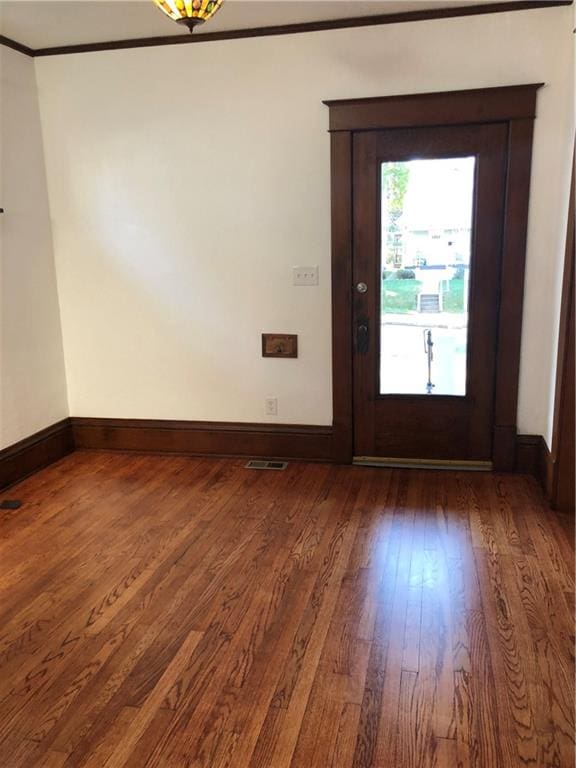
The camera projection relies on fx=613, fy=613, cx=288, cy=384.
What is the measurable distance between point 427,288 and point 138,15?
2211 millimetres

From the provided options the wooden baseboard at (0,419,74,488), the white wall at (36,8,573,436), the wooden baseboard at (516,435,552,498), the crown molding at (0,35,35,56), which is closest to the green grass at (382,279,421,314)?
the white wall at (36,8,573,436)

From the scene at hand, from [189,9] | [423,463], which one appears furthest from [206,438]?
[189,9]

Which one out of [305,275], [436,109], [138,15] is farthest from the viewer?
[305,275]

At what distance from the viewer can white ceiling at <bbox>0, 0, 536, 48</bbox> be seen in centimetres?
319

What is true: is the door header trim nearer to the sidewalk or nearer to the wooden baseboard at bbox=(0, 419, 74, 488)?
the sidewalk

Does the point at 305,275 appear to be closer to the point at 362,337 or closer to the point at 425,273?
the point at 362,337

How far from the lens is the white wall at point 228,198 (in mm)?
3400

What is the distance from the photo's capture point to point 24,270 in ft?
12.8

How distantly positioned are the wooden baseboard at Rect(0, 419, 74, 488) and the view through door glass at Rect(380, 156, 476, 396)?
88.1 inches

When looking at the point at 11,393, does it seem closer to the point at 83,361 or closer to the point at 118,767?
the point at 83,361

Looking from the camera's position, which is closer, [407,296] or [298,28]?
[298,28]

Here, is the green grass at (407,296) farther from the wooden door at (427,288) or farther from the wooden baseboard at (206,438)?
the wooden baseboard at (206,438)

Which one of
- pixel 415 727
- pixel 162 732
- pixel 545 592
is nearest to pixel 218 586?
pixel 162 732

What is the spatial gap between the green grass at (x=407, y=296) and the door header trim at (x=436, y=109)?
0.89 m
